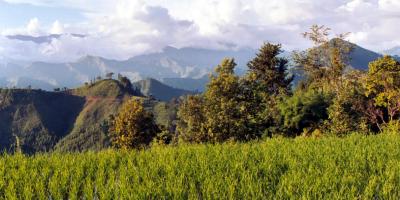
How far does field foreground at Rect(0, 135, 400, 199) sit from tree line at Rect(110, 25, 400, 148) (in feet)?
106

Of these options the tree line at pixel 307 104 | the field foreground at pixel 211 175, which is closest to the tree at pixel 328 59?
the tree line at pixel 307 104

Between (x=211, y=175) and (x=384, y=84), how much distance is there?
40689 mm

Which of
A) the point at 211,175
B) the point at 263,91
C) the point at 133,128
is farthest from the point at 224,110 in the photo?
the point at 211,175

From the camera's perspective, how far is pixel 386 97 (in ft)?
150

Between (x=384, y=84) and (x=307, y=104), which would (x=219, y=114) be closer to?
(x=307, y=104)

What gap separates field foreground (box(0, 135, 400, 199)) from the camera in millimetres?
7586

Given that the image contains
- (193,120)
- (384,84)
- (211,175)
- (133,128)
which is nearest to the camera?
(211,175)

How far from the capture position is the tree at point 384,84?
45.0 metres

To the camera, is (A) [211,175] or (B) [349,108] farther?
(B) [349,108]

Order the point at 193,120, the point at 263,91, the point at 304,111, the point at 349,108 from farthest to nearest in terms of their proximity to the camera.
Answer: the point at 263,91
the point at 193,120
the point at 304,111
the point at 349,108

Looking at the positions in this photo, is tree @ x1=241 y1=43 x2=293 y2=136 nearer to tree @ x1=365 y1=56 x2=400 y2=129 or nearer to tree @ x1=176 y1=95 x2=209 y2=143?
tree @ x1=176 y1=95 x2=209 y2=143

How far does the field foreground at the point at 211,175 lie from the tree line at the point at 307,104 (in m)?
32.3

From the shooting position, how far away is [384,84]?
45.6 metres

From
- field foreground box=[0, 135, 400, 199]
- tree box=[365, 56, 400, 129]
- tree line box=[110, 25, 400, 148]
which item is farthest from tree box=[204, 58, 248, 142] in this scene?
field foreground box=[0, 135, 400, 199]
